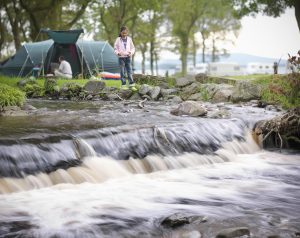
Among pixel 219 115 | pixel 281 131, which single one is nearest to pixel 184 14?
pixel 219 115

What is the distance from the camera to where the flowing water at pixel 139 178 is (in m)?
4.32

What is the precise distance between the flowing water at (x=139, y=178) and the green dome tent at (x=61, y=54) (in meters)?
12.7

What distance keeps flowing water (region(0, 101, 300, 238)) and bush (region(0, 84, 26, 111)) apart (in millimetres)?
1070

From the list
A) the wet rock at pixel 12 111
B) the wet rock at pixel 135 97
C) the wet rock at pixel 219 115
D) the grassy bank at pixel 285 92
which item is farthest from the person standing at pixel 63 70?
the wet rock at pixel 219 115

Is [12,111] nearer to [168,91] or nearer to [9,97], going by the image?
[9,97]

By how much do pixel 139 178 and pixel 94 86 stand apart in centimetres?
927

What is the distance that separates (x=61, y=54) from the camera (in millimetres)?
22703

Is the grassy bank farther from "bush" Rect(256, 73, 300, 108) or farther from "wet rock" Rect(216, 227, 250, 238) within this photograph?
"wet rock" Rect(216, 227, 250, 238)

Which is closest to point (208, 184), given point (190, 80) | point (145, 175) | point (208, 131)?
point (145, 175)

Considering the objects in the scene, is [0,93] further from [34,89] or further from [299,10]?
[299,10]

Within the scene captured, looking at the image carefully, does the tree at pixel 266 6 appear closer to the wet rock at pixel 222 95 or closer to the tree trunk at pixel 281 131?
the wet rock at pixel 222 95

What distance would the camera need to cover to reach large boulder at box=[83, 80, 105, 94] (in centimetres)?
1516

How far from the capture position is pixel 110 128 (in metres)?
7.55

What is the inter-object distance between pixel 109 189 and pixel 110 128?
196 centimetres
